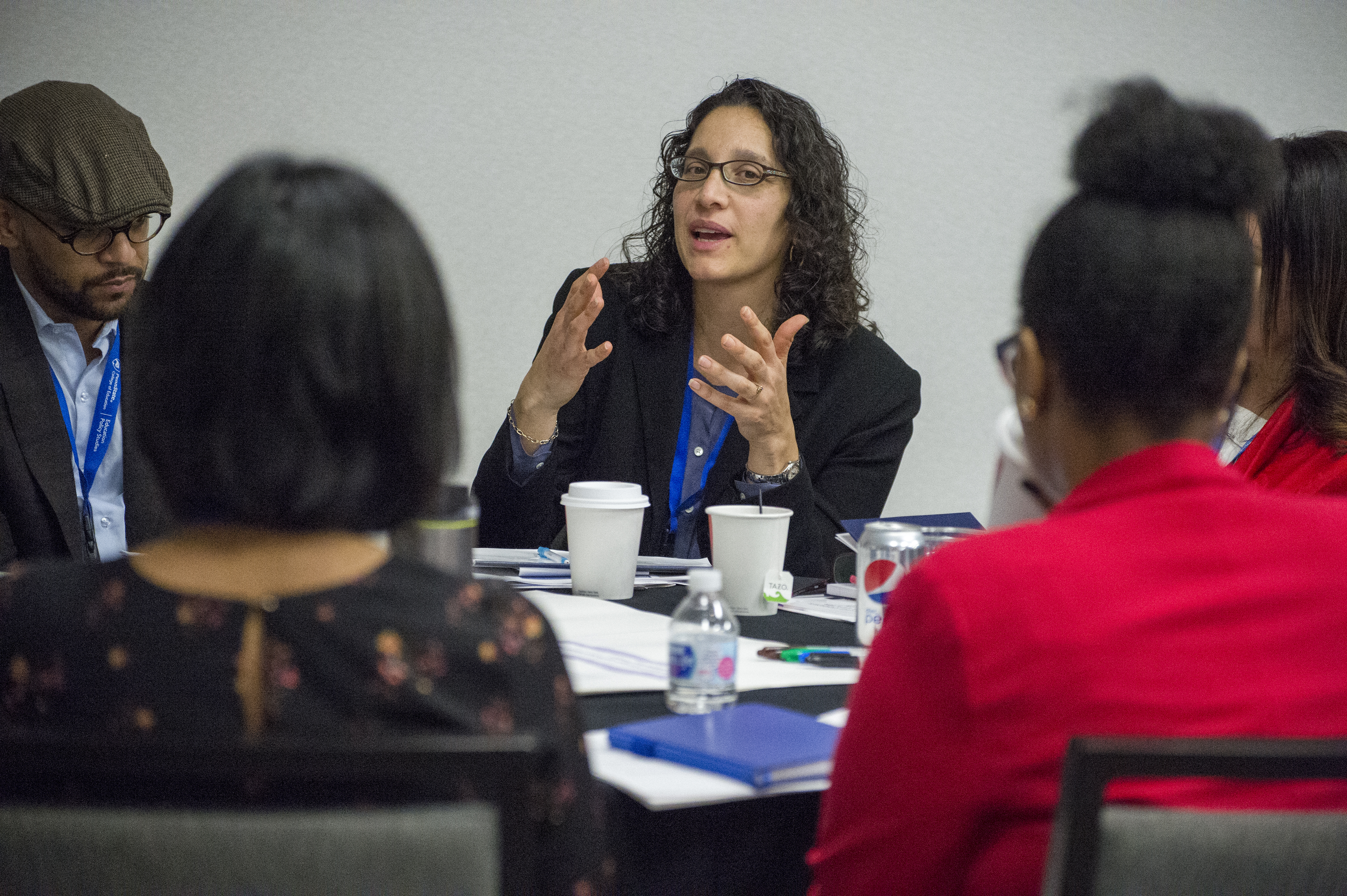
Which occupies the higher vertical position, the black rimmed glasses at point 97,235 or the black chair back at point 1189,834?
the black rimmed glasses at point 97,235

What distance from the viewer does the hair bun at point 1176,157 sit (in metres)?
0.86

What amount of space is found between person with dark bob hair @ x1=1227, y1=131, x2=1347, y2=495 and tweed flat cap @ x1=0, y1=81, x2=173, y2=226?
2010 mm

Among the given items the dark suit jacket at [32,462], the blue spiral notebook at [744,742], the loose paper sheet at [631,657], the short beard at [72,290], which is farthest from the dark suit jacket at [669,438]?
the blue spiral notebook at [744,742]

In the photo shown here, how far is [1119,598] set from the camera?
75 cm

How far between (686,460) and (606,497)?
2.36 ft

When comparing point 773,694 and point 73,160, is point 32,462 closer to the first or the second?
point 73,160

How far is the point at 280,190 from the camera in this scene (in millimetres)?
750

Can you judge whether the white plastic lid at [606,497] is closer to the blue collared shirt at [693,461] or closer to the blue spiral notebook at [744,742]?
the blue collared shirt at [693,461]

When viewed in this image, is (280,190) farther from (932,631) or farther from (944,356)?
(944,356)

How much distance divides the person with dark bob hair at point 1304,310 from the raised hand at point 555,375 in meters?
1.11

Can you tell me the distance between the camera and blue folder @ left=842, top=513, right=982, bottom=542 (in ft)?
5.52

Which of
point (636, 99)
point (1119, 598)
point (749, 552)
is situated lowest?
point (749, 552)

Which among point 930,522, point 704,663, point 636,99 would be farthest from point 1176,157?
point 636,99

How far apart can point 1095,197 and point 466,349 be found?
2.59 metres
